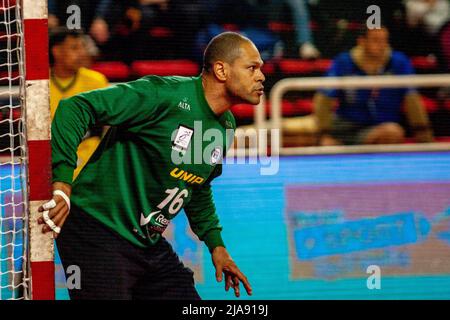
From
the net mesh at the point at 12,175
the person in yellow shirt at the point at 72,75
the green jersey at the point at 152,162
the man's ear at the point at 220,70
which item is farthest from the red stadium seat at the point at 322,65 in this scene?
the net mesh at the point at 12,175

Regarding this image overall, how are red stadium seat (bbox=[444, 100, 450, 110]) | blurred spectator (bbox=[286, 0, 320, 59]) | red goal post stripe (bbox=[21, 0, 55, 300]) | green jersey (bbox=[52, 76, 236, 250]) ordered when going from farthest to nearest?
red stadium seat (bbox=[444, 100, 450, 110]) → blurred spectator (bbox=[286, 0, 320, 59]) → green jersey (bbox=[52, 76, 236, 250]) → red goal post stripe (bbox=[21, 0, 55, 300])

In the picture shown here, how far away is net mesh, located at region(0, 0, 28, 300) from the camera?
3.25 meters

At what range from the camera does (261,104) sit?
4137 millimetres

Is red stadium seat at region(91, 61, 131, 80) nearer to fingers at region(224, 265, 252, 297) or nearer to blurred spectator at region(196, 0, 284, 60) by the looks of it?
blurred spectator at region(196, 0, 284, 60)

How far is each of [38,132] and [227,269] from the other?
1.16 m

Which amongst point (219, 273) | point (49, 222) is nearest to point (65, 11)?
point (49, 222)

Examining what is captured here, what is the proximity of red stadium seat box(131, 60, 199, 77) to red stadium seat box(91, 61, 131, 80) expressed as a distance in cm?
4

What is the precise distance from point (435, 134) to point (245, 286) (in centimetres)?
123

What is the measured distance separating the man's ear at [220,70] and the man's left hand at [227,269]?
768 millimetres

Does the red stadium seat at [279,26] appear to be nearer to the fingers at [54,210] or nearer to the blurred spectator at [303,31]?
the blurred spectator at [303,31]

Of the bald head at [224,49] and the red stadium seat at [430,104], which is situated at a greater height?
the bald head at [224,49]

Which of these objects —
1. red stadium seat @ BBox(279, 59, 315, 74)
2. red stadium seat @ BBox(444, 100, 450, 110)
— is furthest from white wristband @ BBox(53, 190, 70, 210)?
red stadium seat @ BBox(444, 100, 450, 110)

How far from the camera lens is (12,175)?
343 centimetres

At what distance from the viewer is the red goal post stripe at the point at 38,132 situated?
3115 millimetres
